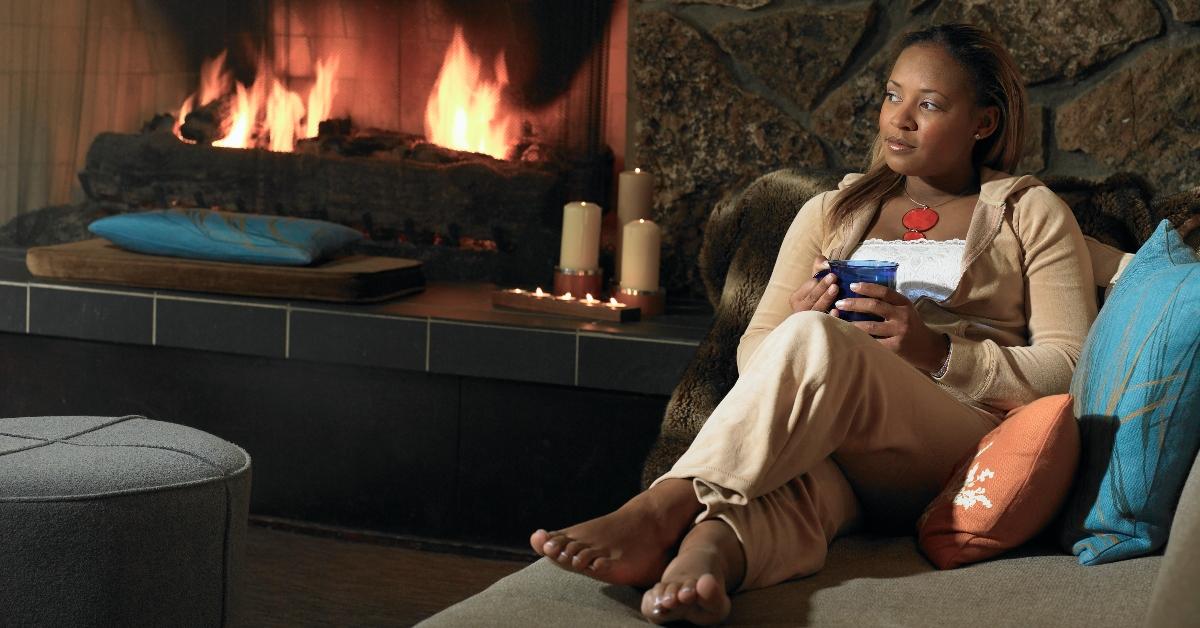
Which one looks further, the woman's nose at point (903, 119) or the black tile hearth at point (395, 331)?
the black tile hearth at point (395, 331)

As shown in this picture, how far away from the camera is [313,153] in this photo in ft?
10.2

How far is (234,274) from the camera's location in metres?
2.74

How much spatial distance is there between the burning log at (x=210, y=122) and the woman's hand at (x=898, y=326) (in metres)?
1.89

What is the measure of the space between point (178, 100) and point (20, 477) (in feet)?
5.41

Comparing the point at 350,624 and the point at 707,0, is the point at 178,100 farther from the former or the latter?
the point at 350,624

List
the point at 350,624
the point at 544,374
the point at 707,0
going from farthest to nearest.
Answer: the point at 707,0 → the point at 544,374 → the point at 350,624

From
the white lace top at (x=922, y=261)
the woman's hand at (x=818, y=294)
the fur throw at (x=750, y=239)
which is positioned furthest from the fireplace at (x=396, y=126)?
the woman's hand at (x=818, y=294)

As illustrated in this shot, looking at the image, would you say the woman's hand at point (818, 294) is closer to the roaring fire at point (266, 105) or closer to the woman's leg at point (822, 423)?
the woman's leg at point (822, 423)

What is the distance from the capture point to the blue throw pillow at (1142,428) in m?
1.46

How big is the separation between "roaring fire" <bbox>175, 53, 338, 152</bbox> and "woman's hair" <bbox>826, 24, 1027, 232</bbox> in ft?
4.80

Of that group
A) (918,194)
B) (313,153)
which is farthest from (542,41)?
(918,194)

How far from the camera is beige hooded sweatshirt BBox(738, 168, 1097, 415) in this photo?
71.1 inches

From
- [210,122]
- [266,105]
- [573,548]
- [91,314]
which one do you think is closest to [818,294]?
[573,548]

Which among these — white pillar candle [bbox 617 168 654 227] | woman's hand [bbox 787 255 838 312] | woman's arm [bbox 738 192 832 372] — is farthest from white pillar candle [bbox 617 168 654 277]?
woman's hand [bbox 787 255 838 312]
